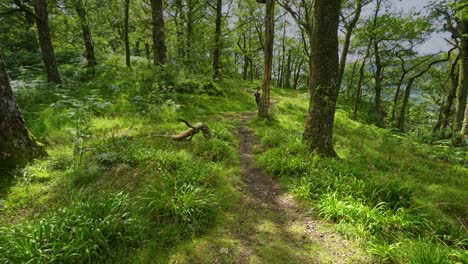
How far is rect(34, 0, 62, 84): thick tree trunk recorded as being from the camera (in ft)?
28.6

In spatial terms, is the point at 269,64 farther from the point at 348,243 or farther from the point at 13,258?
the point at 13,258

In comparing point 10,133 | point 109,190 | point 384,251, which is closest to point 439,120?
point 384,251

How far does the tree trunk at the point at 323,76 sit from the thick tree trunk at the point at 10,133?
630 centimetres

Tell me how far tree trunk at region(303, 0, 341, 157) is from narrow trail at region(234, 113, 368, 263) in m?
1.92

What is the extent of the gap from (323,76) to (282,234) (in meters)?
3.98

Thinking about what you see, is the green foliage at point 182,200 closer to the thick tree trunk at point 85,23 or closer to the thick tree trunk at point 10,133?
the thick tree trunk at point 10,133

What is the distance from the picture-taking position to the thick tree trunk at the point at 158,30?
36.2 ft

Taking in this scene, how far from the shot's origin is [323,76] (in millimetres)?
5652

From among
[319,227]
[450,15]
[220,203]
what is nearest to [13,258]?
[220,203]

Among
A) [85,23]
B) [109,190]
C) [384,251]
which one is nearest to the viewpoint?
[384,251]

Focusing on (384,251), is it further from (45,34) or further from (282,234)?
(45,34)

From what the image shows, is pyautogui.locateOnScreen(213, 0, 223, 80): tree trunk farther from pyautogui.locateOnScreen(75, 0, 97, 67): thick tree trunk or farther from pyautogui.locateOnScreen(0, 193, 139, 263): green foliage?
pyautogui.locateOnScreen(0, 193, 139, 263): green foliage

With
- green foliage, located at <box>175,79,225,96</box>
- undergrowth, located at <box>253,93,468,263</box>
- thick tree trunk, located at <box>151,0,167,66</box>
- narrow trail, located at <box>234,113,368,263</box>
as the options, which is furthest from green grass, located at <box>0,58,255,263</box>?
thick tree trunk, located at <box>151,0,167,66</box>

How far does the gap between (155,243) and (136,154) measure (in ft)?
8.31
